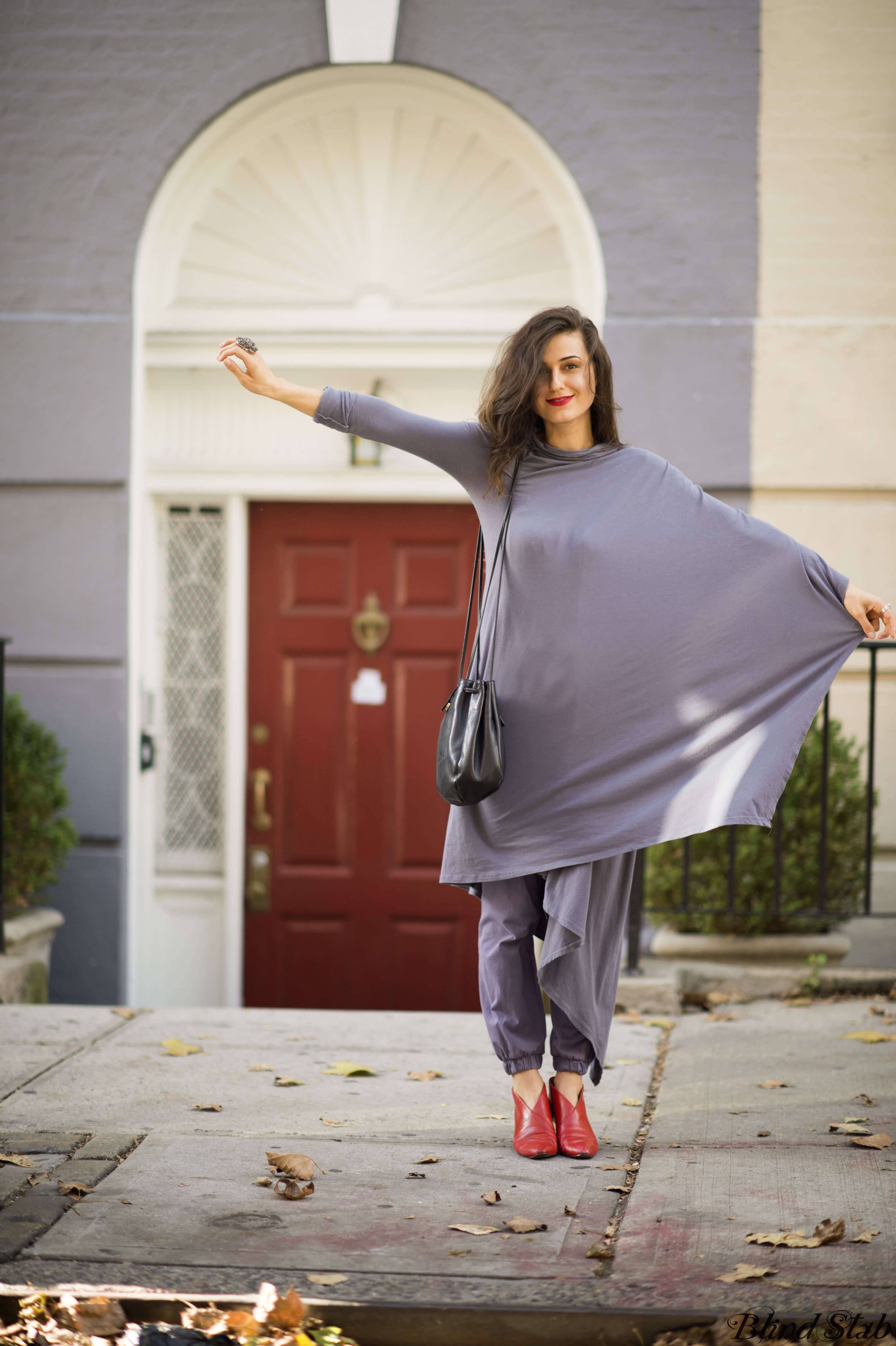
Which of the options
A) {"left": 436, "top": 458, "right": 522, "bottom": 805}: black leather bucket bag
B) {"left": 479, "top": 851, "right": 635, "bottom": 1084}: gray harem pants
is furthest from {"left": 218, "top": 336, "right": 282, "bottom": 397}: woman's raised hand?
{"left": 479, "top": 851, "right": 635, "bottom": 1084}: gray harem pants

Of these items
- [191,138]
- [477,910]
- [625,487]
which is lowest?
[477,910]

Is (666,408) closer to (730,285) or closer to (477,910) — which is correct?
(730,285)

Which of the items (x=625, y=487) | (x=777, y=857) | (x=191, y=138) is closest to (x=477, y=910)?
(x=777, y=857)

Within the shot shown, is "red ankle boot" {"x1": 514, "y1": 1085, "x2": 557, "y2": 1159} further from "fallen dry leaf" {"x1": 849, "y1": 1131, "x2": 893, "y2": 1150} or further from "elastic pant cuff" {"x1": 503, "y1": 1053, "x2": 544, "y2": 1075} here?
"fallen dry leaf" {"x1": 849, "y1": 1131, "x2": 893, "y2": 1150}

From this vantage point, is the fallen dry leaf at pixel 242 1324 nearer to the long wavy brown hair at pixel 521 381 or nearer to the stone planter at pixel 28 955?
the long wavy brown hair at pixel 521 381

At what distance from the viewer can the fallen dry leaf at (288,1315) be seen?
74.3 inches

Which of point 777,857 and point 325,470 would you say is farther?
point 325,470

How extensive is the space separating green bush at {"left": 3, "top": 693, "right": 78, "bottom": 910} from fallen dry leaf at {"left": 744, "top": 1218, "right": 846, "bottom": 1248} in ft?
11.3

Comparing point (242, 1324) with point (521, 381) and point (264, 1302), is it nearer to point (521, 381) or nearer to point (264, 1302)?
point (264, 1302)

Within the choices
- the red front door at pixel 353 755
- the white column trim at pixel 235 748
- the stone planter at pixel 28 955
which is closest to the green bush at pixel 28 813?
the stone planter at pixel 28 955

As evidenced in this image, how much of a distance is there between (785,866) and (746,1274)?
2628 millimetres

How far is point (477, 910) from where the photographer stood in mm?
5414

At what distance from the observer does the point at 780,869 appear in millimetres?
4297

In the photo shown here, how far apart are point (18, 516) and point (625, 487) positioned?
350 centimetres
